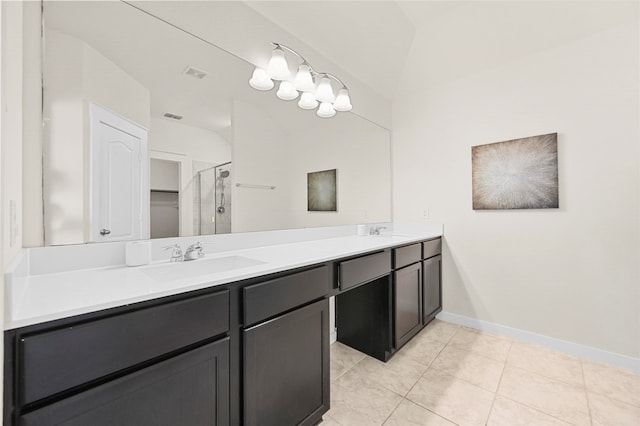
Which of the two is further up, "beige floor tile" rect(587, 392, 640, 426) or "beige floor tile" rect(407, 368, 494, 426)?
A: "beige floor tile" rect(407, 368, 494, 426)

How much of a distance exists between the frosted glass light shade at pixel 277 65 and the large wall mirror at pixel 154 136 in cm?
14

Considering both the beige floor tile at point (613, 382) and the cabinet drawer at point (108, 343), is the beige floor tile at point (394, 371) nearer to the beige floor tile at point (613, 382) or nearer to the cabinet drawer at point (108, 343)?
the beige floor tile at point (613, 382)

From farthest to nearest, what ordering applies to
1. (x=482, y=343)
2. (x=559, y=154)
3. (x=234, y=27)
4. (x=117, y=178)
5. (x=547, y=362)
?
(x=482, y=343) → (x=559, y=154) → (x=547, y=362) → (x=234, y=27) → (x=117, y=178)

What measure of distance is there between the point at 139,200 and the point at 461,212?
2482 millimetres

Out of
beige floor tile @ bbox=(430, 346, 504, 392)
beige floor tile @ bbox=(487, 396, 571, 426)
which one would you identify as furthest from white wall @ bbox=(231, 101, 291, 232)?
beige floor tile @ bbox=(487, 396, 571, 426)

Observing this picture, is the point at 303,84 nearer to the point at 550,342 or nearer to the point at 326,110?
the point at 326,110

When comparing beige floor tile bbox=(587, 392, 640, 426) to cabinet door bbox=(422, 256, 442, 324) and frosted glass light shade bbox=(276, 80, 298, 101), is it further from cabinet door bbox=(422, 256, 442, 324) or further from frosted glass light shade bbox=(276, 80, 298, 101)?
frosted glass light shade bbox=(276, 80, 298, 101)

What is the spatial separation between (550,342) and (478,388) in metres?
0.96

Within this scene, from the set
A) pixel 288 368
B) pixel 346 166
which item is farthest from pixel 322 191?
pixel 288 368

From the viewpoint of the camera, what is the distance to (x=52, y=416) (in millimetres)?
639

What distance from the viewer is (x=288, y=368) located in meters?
1.17

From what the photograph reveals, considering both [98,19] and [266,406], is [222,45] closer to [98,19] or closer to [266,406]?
[98,19]

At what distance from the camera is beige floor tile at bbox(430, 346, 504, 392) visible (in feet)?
5.63

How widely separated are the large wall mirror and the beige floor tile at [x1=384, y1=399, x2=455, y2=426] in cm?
127
